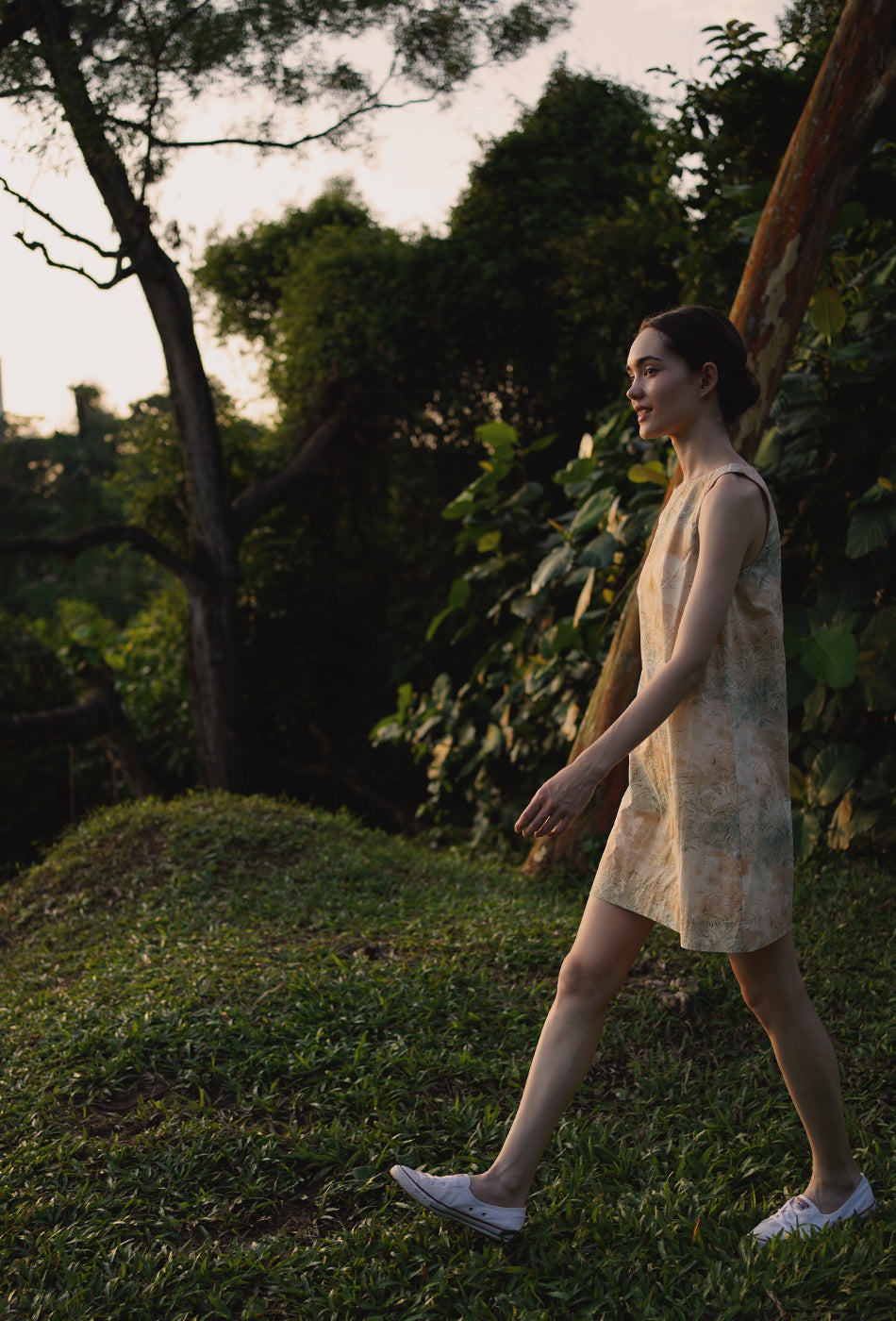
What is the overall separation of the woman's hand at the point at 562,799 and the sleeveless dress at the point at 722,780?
0.25m

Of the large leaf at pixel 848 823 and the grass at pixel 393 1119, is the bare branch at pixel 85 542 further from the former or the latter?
the large leaf at pixel 848 823

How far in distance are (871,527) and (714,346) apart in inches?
81.4

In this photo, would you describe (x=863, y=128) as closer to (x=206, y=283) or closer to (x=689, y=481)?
(x=689, y=481)

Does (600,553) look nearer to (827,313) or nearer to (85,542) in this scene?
(827,313)

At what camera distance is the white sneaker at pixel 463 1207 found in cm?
182

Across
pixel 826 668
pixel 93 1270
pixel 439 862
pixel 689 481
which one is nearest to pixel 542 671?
pixel 439 862

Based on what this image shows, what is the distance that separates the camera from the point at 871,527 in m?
3.61

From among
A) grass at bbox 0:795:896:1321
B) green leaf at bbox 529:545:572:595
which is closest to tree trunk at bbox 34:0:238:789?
grass at bbox 0:795:896:1321

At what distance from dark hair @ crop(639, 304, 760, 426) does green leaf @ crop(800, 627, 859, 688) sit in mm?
1787

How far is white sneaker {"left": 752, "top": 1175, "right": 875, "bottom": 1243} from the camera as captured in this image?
183cm

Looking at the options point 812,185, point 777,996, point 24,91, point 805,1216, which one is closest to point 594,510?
point 812,185

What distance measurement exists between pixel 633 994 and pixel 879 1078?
0.68 metres

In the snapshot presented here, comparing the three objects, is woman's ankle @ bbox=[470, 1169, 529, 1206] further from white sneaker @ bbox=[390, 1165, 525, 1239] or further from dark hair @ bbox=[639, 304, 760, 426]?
dark hair @ bbox=[639, 304, 760, 426]

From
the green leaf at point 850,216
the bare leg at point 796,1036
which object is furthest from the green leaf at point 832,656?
the bare leg at point 796,1036
